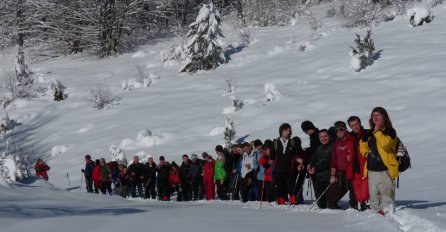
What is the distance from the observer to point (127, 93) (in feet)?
88.6

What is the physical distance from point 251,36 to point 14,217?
85.0 feet

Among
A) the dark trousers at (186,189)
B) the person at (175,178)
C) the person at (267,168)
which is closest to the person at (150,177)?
the person at (175,178)

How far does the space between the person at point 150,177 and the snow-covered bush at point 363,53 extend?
871cm

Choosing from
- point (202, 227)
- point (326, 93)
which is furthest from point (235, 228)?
point (326, 93)

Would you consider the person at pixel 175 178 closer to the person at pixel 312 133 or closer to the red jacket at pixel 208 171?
the red jacket at pixel 208 171

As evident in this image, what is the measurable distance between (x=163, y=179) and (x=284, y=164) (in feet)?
21.1

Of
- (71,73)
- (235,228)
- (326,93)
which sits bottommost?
(235,228)

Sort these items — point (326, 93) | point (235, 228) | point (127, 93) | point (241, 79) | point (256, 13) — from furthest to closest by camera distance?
point (256, 13) → point (127, 93) → point (241, 79) → point (326, 93) → point (235, 228)

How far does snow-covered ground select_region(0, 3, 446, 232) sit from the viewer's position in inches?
267

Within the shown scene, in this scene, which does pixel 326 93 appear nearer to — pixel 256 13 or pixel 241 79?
pixel 241 79

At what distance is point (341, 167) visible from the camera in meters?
8.37

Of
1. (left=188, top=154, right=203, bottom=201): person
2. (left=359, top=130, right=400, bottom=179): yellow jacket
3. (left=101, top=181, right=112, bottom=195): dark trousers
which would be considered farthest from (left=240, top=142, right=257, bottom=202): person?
(left=101, top=181, right=112, bottom=195): dark trousers

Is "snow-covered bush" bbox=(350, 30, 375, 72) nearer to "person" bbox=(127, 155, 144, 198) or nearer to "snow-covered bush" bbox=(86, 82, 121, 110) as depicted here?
"person" bbox=(127, 155, 144, 198)

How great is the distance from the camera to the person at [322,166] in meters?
8.80
